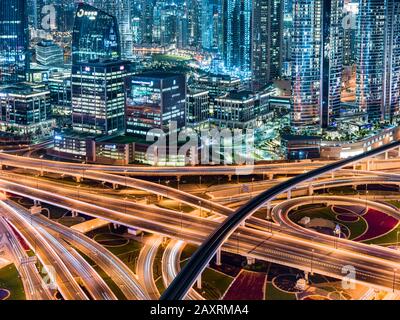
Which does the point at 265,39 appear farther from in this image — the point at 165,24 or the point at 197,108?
the point at 165,24

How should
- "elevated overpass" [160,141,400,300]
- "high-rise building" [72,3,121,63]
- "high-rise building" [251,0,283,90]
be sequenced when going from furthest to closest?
"high-rise building" [251,0,283,90] < "high-rise building" [72,3,121,63] < "elevated overpass" [160,141,400,300]

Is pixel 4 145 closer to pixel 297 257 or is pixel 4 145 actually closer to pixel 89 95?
pixel 89 95

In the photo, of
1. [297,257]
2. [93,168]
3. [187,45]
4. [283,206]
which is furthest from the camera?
[187,45]

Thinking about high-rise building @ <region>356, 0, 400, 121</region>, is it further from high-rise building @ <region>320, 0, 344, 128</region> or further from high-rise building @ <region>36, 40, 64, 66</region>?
high-rise building @ <region>36, 40, 64, 66</region>

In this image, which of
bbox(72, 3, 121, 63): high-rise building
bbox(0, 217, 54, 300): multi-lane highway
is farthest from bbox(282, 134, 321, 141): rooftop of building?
bbox(0, 217, 54, 300): multi-lane highway

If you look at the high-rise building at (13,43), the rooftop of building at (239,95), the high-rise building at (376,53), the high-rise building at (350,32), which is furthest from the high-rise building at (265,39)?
the high-rise building at (13,43)

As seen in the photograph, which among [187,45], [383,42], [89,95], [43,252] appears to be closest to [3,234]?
[43,252]
